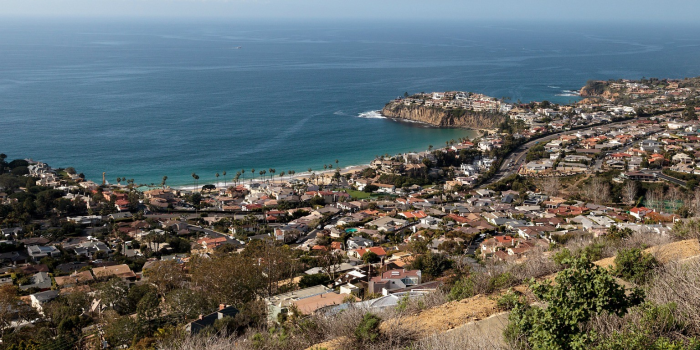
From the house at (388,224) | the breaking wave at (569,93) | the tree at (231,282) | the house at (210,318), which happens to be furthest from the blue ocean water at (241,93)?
the house at (210,318)

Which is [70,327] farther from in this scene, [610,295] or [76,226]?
[76,226]

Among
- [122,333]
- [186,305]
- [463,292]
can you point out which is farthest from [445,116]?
[463,292]

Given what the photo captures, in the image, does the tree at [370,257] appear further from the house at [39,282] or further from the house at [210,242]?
the house at [39,282]

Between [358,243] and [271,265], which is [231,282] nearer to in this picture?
[271,265]

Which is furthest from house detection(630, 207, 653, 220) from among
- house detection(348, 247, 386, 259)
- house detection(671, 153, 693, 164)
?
house detection(671, 153, 693, 164)

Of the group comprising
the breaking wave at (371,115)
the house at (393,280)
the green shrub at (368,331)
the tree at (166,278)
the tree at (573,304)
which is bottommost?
the breaking wave at (371,115)
